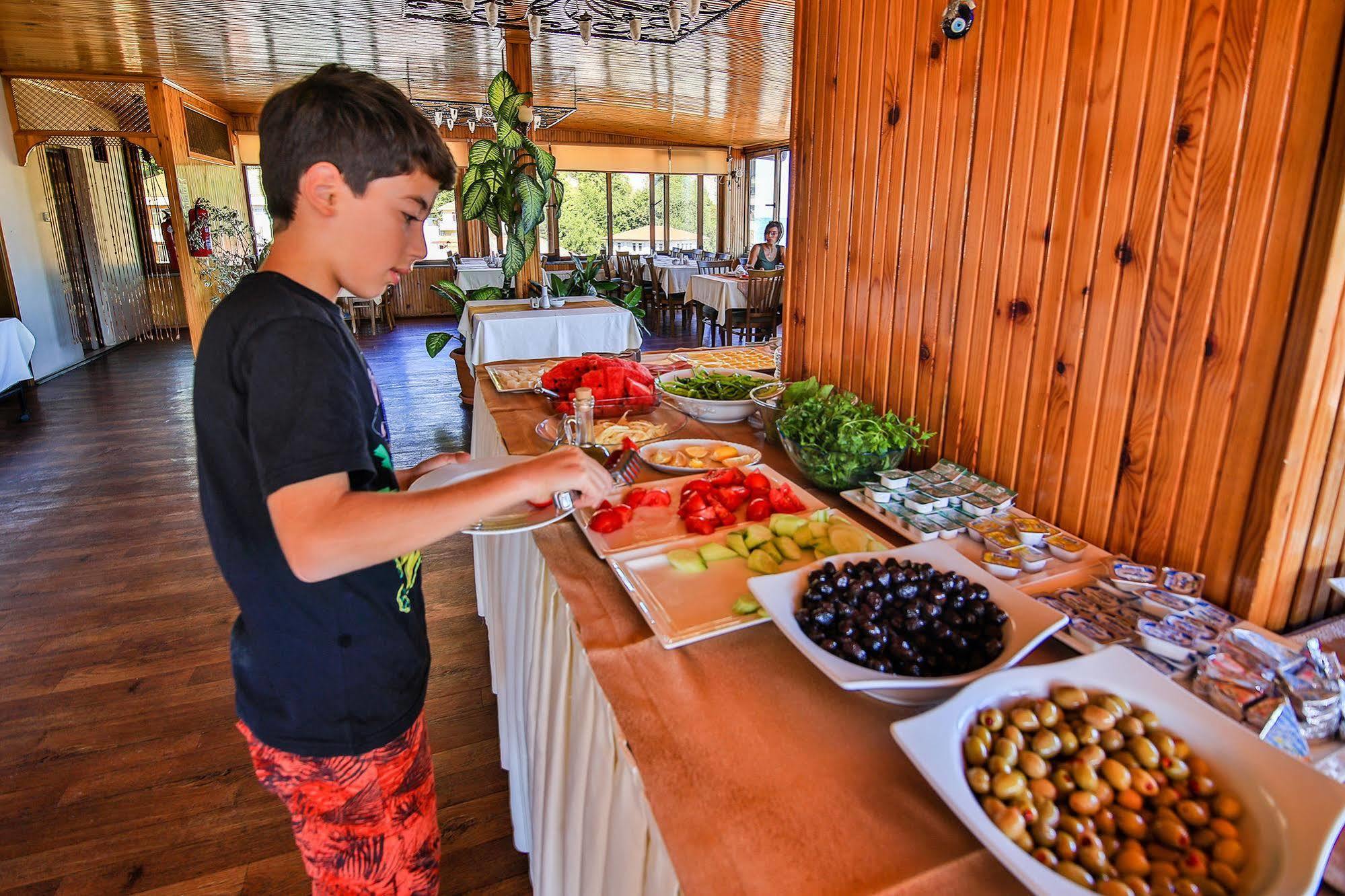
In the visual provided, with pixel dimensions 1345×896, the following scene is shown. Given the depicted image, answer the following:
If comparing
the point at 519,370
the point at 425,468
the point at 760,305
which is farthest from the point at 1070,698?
the point at 760,305

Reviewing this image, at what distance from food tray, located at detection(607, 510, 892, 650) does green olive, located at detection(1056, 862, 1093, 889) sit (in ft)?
1.45

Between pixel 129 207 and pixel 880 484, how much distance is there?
393 inches

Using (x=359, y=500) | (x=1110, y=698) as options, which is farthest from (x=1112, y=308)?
(x=359, y=500)

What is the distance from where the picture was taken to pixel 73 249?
7180 mm

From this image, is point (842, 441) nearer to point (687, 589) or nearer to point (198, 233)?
point (687, 589)

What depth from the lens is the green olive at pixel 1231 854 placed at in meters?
0.55

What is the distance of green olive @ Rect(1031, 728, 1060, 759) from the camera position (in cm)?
63

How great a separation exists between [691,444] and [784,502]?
39 centimetres

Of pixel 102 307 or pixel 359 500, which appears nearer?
pixel 359 500

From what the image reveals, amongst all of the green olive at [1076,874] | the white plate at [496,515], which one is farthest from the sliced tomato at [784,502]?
the green olive at [1076,874]

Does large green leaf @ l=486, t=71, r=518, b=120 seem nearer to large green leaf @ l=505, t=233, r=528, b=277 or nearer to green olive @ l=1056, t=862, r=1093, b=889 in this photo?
large green leaf @ l=505, t=233, r=528, b=277

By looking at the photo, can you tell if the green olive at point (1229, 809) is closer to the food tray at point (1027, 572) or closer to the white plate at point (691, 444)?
the food tray at point (1027, 572)

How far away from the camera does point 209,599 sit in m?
2.61

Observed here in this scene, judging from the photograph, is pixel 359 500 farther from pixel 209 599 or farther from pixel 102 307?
pixel 102 307
